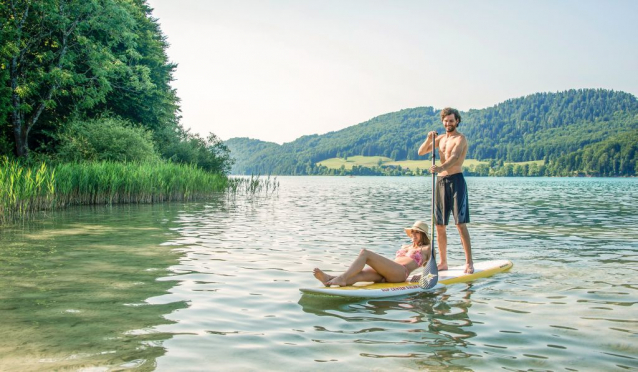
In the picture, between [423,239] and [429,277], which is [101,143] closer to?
[423,239]

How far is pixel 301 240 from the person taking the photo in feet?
43.8

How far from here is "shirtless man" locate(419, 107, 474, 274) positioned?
27.8ft

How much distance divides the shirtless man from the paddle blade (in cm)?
109

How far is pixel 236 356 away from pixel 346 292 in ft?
7.69

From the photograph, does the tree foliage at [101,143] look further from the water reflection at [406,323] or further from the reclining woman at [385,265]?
the water reflection at [406,323]

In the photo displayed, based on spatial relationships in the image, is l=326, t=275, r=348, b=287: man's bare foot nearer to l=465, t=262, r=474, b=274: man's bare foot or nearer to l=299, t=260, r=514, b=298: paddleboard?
l=299, t=260, r=514, b=298: paddleboard

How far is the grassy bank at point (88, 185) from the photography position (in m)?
16.7

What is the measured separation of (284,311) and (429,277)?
2219 millimetres

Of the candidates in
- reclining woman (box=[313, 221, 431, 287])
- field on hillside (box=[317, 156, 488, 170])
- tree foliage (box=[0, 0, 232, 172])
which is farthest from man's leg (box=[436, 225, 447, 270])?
field on hillside (box=[317, 156, 488, 170])

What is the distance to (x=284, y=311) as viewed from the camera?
254 inches

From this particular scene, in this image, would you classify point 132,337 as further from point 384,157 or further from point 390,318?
point 384,157

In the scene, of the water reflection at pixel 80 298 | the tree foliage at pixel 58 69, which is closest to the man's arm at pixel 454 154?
the water reflection at pixel 80 298

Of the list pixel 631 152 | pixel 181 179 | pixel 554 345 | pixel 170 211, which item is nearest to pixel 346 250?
pixel 554 345

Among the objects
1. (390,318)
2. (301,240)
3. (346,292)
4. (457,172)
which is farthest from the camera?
(301,240)
